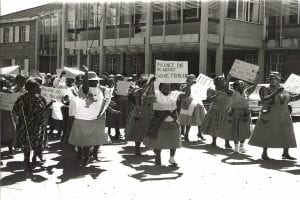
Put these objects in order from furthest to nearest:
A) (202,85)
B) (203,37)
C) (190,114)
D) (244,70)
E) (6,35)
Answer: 1. (6,35)
2. (203,37)
3. (190,114)
4. (202,85)
5. (244,70)

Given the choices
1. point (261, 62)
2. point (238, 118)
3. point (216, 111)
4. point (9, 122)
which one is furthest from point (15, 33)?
point (238, 118)

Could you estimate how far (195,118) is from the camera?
12391 millimetres

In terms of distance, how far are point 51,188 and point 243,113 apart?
17.0ft

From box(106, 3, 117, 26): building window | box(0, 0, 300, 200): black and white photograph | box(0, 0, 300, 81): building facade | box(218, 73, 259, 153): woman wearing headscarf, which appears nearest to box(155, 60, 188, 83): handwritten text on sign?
box(0, 0, 300, 200): black and white photograph

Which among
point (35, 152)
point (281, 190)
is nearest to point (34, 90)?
point (35, 152)

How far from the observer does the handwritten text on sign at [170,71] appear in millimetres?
8827

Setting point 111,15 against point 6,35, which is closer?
point 111,15

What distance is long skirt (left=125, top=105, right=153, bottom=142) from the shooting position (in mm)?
9766

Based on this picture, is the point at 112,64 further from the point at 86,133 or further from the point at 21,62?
the point at 86,133

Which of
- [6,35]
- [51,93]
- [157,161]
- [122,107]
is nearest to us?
[157,161]

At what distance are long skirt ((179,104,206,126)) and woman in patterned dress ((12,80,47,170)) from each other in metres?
5.10

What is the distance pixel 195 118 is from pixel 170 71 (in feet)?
11.4

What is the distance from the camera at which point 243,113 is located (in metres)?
10.6

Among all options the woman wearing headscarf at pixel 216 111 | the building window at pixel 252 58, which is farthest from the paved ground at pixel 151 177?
the building window at pixel 252 58
